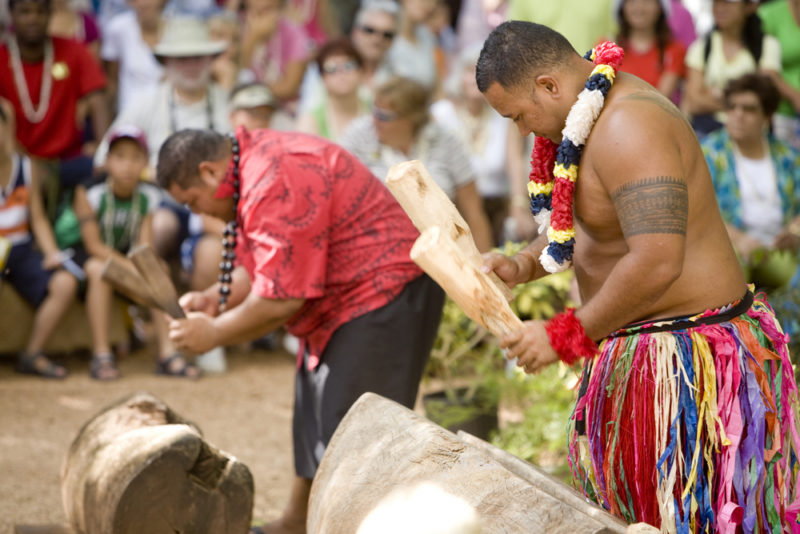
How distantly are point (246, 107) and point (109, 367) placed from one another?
1.98m

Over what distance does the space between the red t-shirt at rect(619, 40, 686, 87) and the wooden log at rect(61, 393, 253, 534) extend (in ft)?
15.4

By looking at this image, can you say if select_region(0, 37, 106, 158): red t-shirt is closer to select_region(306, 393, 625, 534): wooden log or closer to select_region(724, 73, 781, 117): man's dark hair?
select_region(724, 73, 781, 117): man's dark hair

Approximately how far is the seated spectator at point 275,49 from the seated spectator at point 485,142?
1236mm

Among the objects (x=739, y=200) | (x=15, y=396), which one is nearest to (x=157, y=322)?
(x=15, y=396)

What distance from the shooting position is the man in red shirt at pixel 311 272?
3.41 meters

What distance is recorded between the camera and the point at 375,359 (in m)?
3.66

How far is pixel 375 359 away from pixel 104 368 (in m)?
3.31

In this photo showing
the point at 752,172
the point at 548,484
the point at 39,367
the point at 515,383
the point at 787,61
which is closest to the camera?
the point at 548,484

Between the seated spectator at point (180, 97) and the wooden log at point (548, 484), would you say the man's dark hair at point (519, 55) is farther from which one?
the seated spectator at point (180, 97)

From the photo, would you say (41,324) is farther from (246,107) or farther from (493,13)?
(493,13)

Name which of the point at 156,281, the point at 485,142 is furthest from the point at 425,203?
the point at 485,142

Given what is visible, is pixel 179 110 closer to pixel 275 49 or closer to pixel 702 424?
pixel 275 49

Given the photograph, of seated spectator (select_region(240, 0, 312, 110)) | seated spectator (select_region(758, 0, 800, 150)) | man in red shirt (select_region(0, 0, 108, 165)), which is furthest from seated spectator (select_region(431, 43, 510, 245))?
man in red shirt (select_region(0, 0, 108, 165))

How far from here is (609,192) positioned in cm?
259
